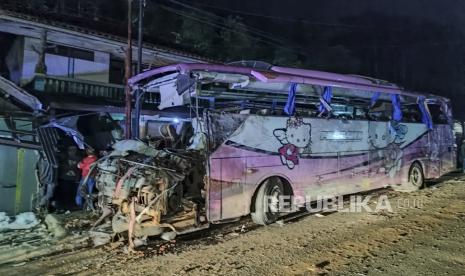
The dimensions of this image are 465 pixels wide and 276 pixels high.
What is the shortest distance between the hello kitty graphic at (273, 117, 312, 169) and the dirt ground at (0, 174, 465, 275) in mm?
1326

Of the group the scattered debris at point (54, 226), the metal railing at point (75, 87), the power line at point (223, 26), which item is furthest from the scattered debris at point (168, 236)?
the power line at point (223, 26)

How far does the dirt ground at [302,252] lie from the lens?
5711 millimetres

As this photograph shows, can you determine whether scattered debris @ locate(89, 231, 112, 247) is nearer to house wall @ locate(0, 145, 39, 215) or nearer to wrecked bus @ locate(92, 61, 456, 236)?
wrecked bus @ locate(92, 61, 456, 236)

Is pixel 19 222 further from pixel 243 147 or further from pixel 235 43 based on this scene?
pixel 235 43

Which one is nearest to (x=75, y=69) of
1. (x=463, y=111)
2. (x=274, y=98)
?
(x=274, y=98)

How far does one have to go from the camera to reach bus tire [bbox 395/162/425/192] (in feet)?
40.6

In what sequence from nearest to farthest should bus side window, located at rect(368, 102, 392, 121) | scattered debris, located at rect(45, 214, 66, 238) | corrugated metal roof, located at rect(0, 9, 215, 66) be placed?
1. scattered debris, located at rect(45, 214, 66, 238)
2. bus side window, located at rect(368, 102, 392, 121)
3. corrugated metal roof, located at rect(0, 9, 215, 66)

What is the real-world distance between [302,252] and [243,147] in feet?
7.44

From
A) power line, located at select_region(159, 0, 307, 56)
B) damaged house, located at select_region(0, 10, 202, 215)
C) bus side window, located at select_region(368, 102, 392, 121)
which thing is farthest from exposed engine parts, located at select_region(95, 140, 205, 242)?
power line, located at select_region(159, 0, 307, 56)

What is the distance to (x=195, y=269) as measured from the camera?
5773 mm

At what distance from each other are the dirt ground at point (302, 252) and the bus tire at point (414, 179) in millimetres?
3519

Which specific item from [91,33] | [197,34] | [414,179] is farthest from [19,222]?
[197,34]

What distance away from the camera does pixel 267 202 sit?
8.27 meters

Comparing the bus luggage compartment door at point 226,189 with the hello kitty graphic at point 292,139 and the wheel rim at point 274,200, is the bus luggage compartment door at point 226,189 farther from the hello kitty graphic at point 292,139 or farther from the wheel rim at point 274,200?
the hello kitty graphic at point 292,139
